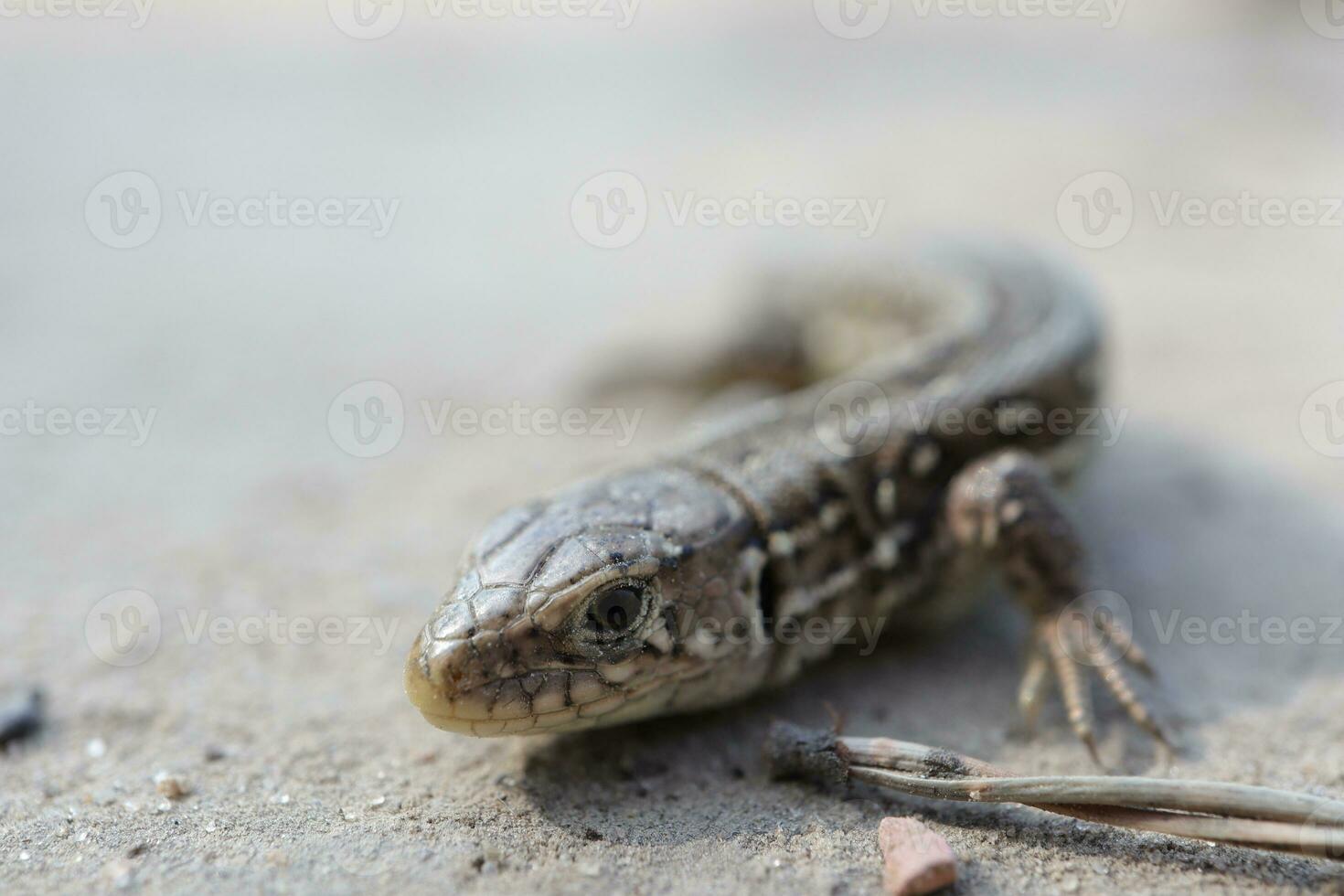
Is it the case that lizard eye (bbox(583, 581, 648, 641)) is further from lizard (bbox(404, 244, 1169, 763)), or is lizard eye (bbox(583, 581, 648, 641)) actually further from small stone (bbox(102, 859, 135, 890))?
small stone (bbox(102, 859, 135, 890))

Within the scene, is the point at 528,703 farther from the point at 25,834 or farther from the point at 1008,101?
the point at 1008,101

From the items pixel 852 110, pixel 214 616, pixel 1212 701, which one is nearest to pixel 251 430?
pixel 214 616

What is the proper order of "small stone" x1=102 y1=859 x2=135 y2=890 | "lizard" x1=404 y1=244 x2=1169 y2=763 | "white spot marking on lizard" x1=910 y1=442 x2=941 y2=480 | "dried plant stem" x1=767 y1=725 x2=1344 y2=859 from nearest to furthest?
"dried plant stem" x1=767 y1=725 x2=1344 y2=859 < "small stone" x1=102 y1=859 x2=135 y2=890 < "lizard" x1=404 y1=244 x2=1169 y2=763 < "white spot marking on lizard" x1=910 y1=442 x2=941 y2=480

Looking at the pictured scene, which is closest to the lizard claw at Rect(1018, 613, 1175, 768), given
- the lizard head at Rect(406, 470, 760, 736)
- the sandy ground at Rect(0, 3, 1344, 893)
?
the sandy ground at Rect(0, 3, 1344, 893)

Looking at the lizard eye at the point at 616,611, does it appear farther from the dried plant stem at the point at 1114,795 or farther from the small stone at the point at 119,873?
the small stone at the point at 119,873

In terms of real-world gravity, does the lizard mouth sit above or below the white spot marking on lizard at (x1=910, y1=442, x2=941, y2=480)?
below

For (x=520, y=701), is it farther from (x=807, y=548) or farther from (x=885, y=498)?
(x=885, y=498)
